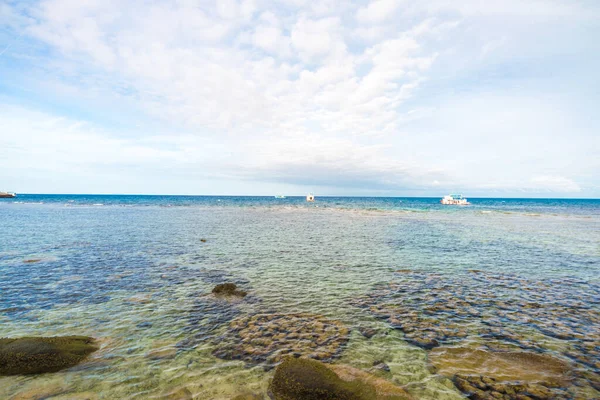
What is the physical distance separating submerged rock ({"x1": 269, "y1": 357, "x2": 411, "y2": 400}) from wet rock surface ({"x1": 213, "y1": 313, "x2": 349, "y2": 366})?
0.75 meters

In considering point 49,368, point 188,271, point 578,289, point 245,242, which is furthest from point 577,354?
point 245,242

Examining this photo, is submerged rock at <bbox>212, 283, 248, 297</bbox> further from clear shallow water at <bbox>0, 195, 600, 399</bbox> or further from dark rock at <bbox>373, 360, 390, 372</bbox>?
dark rock at <bbox>373, 360, 390, 372</bbox>

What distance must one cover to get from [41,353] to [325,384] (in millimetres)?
7524

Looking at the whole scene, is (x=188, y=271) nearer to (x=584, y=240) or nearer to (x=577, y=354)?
(x=577, y=354)

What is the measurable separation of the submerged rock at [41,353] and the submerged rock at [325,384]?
5.57 metres

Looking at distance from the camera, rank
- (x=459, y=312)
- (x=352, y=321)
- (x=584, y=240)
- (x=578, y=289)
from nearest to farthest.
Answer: (x=352, y=321)
(x=459, y=312)
(x=578, y=289)
(x=584, y=240)

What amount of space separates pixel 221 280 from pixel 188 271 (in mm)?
3111

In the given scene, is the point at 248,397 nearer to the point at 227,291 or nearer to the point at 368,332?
the point at 368,332

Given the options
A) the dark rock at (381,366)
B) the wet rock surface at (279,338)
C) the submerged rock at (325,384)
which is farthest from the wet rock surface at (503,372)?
the wet rock surface at (279,338)

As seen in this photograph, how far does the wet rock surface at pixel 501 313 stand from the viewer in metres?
8.97

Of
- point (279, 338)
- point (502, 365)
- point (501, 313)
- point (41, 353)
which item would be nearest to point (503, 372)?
point (502, 365)

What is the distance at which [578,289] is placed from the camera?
577 inches

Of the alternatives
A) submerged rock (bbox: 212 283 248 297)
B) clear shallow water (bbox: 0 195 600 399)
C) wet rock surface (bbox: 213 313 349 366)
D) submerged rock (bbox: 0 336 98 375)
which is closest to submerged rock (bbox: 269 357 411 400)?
clear shallow water (bbox: 0 195 600 399)

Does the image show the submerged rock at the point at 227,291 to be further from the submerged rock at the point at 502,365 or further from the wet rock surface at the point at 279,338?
the submerged rock at the point at 502,365
